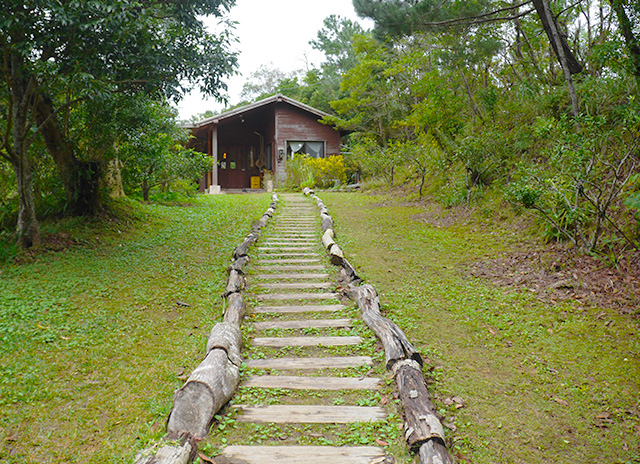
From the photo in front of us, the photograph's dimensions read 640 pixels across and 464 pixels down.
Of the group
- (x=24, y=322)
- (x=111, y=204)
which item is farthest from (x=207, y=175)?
(x=24, y=322)

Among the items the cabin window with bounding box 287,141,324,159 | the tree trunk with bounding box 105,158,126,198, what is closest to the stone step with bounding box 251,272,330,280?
the tree trunk with bounding box 105,158,126,198

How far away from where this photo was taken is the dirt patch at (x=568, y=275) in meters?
5.14

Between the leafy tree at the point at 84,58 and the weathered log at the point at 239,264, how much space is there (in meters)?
2.73

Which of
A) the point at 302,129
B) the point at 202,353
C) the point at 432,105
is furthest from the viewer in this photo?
the point at 302,129

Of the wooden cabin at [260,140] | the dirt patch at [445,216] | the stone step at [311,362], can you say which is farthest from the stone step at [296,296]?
the wooden cabin at [260,140]

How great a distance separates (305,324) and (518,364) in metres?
2.17

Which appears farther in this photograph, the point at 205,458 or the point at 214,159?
the point at 214,159

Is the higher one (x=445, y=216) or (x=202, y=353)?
(x=445, y=216)

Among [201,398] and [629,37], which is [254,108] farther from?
[201,398]

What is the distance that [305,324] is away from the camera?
494cm

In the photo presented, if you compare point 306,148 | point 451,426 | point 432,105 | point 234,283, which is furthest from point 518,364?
point 306,148

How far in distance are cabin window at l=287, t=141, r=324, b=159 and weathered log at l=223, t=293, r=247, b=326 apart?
17.8m

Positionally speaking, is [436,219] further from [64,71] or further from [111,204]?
[64,71]

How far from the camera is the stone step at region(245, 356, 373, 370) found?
4027mm
